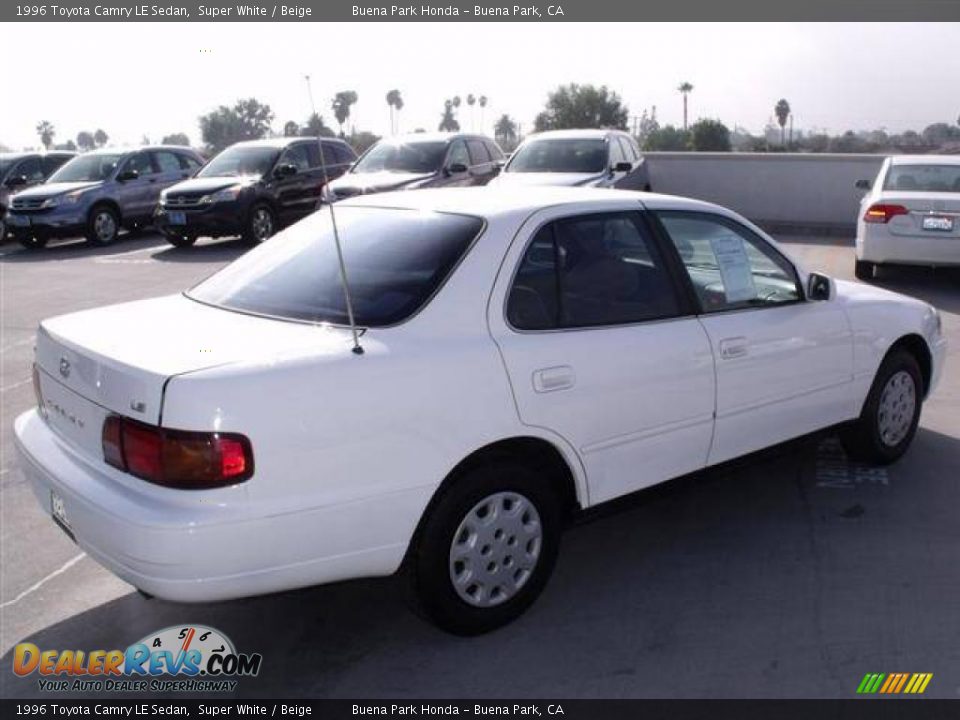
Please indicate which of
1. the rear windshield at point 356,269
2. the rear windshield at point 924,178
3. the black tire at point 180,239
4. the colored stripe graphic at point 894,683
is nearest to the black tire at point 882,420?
the colored stripe graphic at point 894,683

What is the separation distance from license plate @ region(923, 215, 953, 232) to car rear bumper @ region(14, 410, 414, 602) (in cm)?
934

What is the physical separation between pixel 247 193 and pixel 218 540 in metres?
13.5

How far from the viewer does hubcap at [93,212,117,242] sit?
1741 centimetres

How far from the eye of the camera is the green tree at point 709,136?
41.2 meters

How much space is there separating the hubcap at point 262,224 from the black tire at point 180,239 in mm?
1063

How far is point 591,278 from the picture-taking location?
4141 millimetres

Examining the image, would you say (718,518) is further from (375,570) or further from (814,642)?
(375,570)

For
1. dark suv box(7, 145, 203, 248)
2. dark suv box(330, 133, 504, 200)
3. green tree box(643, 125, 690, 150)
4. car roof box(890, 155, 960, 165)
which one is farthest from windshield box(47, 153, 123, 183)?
green tree box(643, 125, 690, 150)

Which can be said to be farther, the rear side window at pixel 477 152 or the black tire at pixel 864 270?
the rear side window at pixel 477 152

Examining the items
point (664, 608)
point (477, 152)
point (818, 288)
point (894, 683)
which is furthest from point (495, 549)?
point (477, 152)

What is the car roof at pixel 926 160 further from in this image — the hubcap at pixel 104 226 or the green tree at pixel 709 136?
the green tree at pixel 709 136

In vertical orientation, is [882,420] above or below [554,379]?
below

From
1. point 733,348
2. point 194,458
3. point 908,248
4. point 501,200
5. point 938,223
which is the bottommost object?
point 908,248

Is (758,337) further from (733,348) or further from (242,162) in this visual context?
(242,162)
